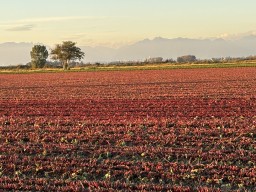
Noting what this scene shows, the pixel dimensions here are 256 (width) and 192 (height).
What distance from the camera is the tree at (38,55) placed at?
13238 cm

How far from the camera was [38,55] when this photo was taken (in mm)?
134500

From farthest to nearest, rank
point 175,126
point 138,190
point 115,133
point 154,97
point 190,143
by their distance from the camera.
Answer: point 154,97 < point 175,126 < point 115,133 < point 190,143 < point 138,190

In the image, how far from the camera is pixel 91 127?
49.1ft

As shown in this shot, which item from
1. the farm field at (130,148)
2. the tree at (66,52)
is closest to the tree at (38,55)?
the tree at (66,52)

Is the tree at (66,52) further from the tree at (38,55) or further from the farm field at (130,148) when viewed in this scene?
the farm field at (130,148)

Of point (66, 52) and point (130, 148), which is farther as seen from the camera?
point (66, 52)

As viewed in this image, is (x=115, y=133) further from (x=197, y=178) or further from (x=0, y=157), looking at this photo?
(x=197, y=178)

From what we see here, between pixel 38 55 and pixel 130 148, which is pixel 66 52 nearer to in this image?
pixel 38 55

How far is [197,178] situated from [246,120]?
24.1 feet

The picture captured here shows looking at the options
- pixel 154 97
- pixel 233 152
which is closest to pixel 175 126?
pixel 233 152

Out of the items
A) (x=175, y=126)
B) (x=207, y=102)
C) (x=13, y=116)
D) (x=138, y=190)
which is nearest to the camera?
(x=138, y=190)

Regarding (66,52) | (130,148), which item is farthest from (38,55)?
(130,148)

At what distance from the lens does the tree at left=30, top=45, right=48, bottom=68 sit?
132375 mm

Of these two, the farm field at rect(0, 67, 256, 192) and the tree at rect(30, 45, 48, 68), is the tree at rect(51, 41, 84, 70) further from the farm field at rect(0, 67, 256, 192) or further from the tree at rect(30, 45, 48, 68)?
the farm field at rect(0, 67, 256, 192)
